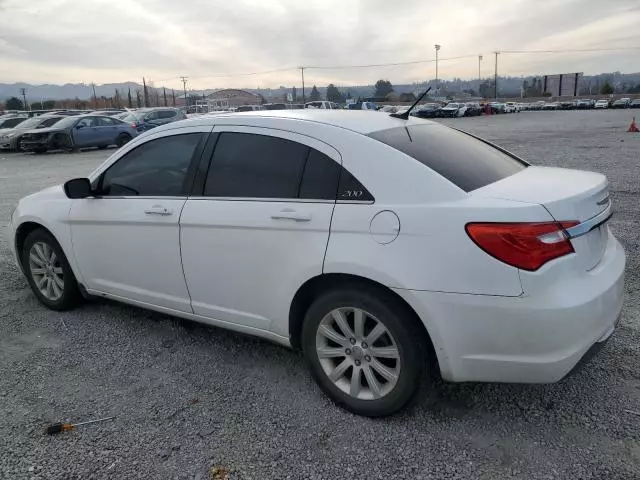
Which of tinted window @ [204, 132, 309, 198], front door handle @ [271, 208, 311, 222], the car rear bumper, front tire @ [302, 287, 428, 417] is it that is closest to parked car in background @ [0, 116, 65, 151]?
tinted window @ [204, 132, 309, 198]

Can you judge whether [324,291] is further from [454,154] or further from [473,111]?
[473,111]

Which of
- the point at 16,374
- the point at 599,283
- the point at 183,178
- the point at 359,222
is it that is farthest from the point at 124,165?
the point at 599,283

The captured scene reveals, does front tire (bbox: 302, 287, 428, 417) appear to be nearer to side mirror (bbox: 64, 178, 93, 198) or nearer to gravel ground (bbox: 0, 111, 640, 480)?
gravel ground (bbox: 0, 111, 640, 480)

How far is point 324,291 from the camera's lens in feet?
10.00

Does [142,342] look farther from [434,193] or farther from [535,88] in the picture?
[535,88]

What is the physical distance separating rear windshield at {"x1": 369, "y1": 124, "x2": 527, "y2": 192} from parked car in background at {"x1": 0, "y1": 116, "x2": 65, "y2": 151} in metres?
23.6

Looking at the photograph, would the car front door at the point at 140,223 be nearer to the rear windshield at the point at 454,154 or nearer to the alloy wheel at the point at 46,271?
the alloy wheel at the point at 46,271

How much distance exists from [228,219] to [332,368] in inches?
42.2

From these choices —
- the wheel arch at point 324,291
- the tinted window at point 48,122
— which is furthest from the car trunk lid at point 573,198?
the tinted window at point 48,122

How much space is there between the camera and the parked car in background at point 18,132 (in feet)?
77.1

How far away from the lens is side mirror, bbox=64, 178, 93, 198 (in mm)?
4125

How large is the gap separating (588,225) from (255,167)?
1.88 m

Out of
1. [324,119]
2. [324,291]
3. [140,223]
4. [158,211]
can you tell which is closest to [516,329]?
[324,291]

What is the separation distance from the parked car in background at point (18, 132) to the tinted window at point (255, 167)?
22967 millimetres
